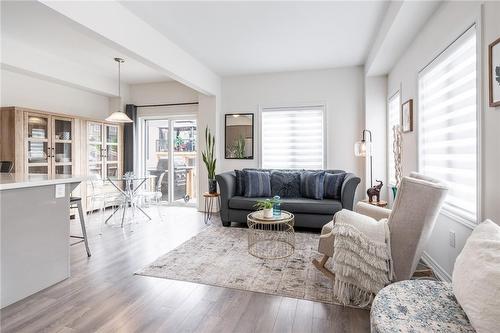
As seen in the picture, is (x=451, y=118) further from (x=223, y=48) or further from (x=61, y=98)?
(x=61, y=98)

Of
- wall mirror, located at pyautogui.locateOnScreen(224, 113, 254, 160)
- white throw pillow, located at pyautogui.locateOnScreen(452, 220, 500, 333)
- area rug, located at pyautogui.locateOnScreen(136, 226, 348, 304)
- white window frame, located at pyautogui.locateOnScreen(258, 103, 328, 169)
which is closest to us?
white throw pillow, located at pyautogui.locateOnScreen(452, 220, 500, 333)

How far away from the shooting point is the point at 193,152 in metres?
5.80

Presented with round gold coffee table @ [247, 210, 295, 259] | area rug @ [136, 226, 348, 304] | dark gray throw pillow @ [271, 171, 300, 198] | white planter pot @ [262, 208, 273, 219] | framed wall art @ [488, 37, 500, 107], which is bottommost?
area rug @ [136, 226, 348, 304]

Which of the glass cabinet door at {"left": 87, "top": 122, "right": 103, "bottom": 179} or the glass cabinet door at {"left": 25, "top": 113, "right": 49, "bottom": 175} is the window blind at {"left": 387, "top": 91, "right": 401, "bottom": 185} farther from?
the glass cabinet door at {"left": 25, "top": 113, "right": 49, "bottom": 175}

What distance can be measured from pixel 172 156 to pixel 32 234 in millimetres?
3716

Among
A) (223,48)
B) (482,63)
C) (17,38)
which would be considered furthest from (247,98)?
(482,63)

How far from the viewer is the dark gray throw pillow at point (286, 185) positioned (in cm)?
439

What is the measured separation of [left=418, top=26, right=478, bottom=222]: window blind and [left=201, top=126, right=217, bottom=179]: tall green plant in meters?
3.14

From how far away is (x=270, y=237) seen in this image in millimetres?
3678

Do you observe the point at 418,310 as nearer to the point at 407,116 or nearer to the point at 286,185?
the point at 407,116

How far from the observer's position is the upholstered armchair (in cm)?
178

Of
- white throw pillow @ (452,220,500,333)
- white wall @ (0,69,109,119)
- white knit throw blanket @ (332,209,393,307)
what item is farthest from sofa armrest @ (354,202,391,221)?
white wall @ (0,69,109,119)

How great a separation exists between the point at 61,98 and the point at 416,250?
566 cm

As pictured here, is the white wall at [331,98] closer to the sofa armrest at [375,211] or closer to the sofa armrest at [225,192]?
the sofa armrest at [225,192]
